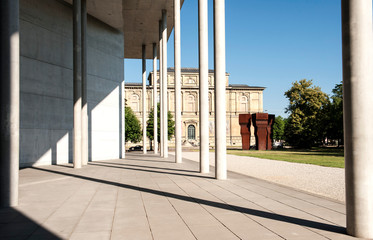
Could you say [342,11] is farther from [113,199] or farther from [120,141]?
[120,141]

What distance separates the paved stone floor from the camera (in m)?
4.97

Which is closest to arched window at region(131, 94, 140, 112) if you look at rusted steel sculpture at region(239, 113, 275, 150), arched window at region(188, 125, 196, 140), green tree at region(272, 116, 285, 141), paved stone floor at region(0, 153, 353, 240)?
arched window at region(188, 125, 196, 140)

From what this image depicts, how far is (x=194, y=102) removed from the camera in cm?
8081

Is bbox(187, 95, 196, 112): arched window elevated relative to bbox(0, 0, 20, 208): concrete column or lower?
elevated

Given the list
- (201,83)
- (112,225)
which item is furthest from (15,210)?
(201,83)

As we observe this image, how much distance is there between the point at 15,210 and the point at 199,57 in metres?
8.84

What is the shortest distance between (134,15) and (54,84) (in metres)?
9.68

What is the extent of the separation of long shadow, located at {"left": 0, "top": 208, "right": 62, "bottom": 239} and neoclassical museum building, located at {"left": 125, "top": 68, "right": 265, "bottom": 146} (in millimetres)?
69823

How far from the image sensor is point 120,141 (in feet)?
87.0

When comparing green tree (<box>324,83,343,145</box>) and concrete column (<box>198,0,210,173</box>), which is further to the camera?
green tree (<box>324,83,343,145</box>)

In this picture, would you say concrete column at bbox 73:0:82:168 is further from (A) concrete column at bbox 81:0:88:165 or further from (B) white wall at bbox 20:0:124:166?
(B) white wall at bbox 20:0:124:166

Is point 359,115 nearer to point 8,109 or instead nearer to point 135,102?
point 8,109

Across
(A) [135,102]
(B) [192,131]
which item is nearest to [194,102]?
(B) [192,131]

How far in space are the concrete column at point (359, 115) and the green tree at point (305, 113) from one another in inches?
1837
